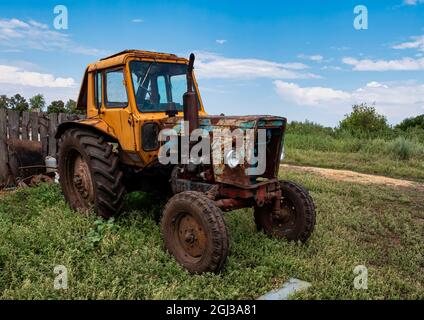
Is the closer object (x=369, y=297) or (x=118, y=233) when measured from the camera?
(x=369, y=297)

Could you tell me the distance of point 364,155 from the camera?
49.9ft

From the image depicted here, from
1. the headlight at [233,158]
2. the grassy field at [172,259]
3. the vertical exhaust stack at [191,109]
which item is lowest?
the grassy field at [172,259]

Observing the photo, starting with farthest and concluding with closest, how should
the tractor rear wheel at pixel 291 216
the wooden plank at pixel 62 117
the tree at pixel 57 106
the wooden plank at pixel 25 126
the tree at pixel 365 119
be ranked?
1. the tree at pixel 365 119
2. the tree at pixel 57 106
3. the wooden plank at pixel 62 117
4. the wooden plank at pixel 25 126
5. the tractor rear wheel at pixel 291 216

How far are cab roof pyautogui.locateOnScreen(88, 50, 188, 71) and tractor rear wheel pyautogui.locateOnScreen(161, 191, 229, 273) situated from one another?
2.22m

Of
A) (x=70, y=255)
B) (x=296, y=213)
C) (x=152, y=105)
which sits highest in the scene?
(x=152, y=105)

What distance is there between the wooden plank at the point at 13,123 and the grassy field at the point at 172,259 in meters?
2.61

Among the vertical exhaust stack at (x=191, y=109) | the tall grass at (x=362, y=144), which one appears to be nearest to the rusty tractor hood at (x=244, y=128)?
the vertical exhaust stack at (x=191, y=109)

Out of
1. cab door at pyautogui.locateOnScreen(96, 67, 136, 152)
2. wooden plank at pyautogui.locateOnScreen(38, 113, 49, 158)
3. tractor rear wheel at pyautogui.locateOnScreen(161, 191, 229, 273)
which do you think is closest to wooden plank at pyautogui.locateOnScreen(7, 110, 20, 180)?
wooden plank at pyautogui.locateOnScreen(38, 113, 49, 158)

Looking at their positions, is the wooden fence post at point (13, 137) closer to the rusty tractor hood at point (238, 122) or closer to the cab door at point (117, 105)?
the cab door at point (117, 105)

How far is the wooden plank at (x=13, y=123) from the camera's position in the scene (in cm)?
874
